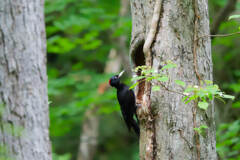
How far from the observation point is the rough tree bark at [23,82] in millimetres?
2068

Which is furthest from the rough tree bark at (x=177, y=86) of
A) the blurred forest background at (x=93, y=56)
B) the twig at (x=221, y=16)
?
the twig at (x=221, y=16)

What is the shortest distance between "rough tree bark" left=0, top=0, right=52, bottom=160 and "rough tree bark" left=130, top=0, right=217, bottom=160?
43.7 inches

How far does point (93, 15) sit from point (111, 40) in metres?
1.38

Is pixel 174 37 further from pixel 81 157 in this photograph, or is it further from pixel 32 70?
pixel 81 157

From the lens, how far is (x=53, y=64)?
9.10 metres

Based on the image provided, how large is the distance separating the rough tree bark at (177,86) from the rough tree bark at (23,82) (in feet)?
3.64

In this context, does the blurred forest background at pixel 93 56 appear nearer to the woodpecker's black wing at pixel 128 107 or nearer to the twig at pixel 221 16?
the twig at pixel 221 16

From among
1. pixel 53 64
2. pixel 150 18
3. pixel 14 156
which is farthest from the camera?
pixel 53 64

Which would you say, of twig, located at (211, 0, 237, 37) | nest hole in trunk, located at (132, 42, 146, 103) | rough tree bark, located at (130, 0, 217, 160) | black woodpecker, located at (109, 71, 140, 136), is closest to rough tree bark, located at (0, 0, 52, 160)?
rough tree bark, located at (130, 0, 217, 160)

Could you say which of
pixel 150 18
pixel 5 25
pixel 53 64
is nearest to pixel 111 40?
pixel 53 64

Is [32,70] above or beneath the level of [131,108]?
above

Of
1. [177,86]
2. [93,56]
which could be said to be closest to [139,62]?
[177,86]

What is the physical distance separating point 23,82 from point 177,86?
1438mm

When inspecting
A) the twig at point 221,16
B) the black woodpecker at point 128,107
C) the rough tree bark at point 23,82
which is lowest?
the black woodpecker at point 128,107
